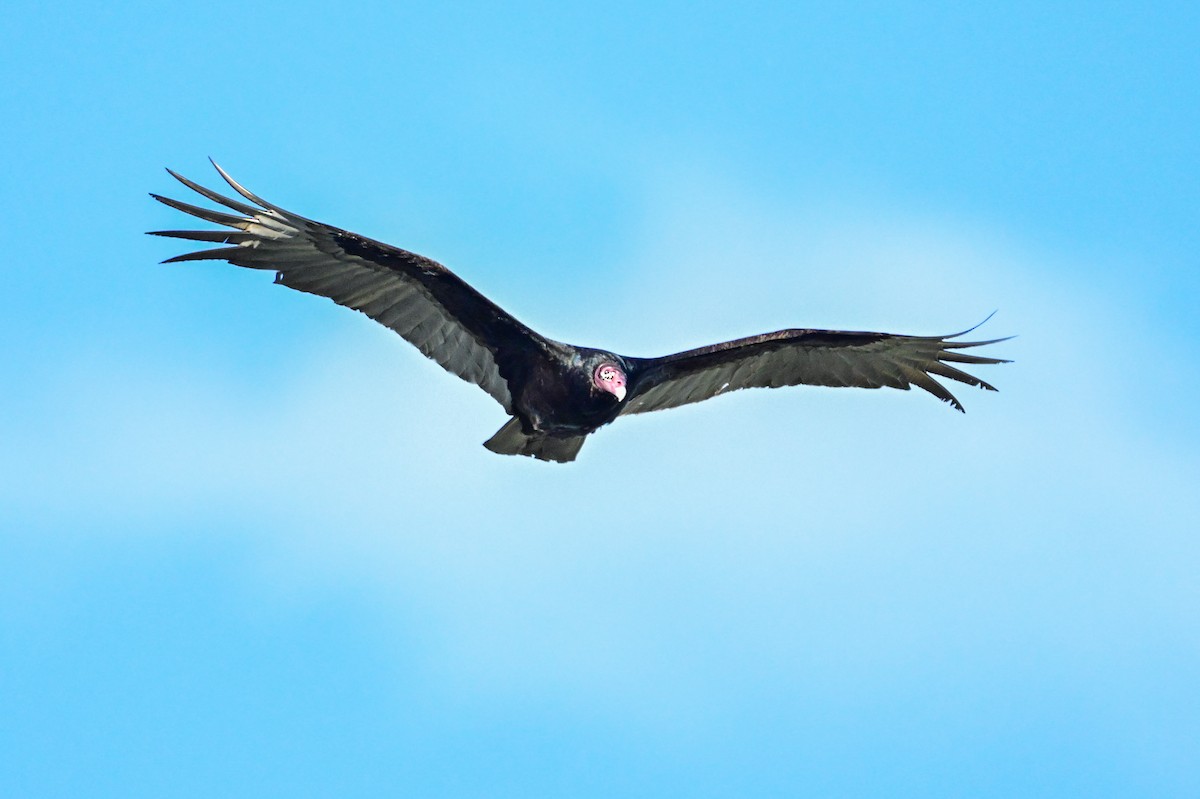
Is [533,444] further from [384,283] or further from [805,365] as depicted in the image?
[805,365]

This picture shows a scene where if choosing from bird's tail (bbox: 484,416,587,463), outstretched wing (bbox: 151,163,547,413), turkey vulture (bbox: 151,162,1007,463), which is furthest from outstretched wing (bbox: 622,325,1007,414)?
outstretched wing (bbox: 151,163,547,413)

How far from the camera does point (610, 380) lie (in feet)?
34.8

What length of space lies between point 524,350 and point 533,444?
31.0 inches

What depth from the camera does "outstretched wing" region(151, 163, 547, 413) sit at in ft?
33.3

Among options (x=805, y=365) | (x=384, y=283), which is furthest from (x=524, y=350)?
(x=805, y=365)

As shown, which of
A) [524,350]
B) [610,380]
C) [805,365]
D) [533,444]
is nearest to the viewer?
[610,380]

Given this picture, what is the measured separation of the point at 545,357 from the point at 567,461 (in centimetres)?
94

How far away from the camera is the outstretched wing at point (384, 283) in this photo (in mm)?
10156

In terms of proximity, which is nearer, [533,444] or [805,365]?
[533,444]

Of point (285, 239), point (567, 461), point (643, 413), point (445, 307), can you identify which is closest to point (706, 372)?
point (643, 413)

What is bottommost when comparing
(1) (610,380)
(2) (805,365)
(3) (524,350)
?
(1) (610,380)

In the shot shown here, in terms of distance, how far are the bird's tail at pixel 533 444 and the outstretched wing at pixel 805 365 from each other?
2.19ft

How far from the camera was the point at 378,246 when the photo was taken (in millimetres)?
10469

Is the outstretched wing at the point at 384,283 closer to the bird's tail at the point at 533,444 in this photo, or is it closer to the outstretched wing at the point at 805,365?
the bird's tail at the point at 533,444
